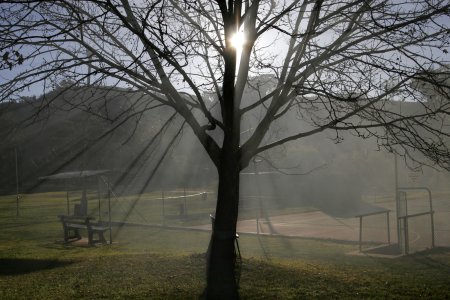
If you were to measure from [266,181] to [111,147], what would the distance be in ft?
40.9

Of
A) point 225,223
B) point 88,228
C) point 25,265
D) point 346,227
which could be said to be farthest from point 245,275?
point 346,227

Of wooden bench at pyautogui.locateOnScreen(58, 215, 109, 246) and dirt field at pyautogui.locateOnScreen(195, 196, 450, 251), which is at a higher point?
wooden bench at pyautogui.locateOnScreen(58, 215, 109, 246)

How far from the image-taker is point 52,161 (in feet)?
158

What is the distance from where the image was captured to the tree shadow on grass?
1086cm

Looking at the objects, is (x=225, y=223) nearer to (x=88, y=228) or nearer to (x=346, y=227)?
(x=88, y=228)

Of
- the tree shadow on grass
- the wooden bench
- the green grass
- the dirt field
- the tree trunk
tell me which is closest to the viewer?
the green grass

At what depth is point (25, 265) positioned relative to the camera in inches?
459

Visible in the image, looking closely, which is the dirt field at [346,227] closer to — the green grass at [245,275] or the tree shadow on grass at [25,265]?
the green grass at [245,275]

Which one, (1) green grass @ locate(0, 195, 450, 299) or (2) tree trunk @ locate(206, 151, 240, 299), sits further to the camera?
(2) tree trunk @ locate(206, 151, 240, 299)

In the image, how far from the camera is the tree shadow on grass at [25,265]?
10.9 meters

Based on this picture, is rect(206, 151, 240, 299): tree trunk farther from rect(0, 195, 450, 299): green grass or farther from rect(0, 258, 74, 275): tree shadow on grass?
rect(0, 258, 74, 275): tree shadow on grass

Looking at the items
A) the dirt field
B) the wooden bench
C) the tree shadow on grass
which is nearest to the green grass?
the tree shadow on grass

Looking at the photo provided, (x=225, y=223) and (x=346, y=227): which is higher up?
(x=225, y=223)

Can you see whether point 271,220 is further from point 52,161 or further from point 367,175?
point 52,161
